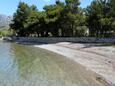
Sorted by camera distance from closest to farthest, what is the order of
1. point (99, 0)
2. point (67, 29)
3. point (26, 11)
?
1. point (99, 0)
2. point (67, 29)
3. point (26, 11)

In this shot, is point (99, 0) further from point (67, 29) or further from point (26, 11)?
point (26, 11)

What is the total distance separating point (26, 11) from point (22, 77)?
242 feet

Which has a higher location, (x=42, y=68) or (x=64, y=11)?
(x=64, y=11)

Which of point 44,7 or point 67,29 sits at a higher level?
point 44,7

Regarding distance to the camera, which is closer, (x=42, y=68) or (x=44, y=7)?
(x=42, y=68)

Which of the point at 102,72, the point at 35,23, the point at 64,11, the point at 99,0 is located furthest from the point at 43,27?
the point at 102,72

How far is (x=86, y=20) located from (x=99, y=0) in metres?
6.05

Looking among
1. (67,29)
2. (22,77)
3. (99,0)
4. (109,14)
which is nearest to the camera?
(22,77)

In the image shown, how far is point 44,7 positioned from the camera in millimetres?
82125

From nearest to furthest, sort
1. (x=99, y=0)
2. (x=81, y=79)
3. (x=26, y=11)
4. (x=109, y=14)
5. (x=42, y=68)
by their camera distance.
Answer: (x=81, y=79) < (x=42, y=68) < (x=109, y=14) < (x=99, y=0) < (x=26, y=11)

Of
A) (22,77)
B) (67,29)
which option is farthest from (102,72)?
(67,29)

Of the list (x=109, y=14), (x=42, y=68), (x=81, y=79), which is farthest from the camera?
(x=109, y=14)

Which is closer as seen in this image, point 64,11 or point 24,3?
point 64,11

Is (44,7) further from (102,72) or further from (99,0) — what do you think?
(102,72)
